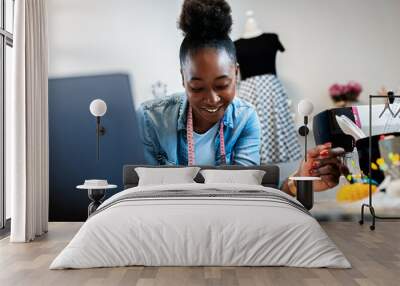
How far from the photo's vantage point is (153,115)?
21.0 ft

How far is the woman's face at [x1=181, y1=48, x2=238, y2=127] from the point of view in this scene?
621 centimetres

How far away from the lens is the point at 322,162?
6.38 m

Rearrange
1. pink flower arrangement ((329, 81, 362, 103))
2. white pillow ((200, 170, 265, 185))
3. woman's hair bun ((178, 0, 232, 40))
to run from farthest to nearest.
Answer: pink flower arrangement ((329, 81, 362, 103)) < woman's hair bun ((178, 0, 232, 40)) < white pillow ((200, 170, 265, 185))

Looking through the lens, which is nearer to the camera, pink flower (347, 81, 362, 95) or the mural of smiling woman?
the mural of smiling woman

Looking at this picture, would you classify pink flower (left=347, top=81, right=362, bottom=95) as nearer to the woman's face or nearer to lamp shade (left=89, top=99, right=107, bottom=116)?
the woman's face

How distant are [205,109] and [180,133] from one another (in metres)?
0.41

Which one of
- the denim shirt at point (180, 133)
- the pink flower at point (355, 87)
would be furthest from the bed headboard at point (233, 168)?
the pink flower at point (355, 87)

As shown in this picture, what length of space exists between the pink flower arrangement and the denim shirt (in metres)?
0.99

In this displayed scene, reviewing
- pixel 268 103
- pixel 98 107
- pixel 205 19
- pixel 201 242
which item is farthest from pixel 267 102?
pixel 201 242

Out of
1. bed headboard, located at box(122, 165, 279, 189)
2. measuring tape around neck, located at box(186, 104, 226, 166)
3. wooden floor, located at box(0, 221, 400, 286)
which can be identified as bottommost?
wooden floor, located at box(0, 221, 400, 286)

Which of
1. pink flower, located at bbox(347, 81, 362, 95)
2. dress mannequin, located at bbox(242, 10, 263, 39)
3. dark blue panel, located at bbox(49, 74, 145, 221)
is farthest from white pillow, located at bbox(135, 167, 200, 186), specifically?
pink flower, located at bbox(347, 81, 362, 95)

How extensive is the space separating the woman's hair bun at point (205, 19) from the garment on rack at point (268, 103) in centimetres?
28

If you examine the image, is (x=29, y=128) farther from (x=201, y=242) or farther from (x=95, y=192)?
(x=201, y=242)

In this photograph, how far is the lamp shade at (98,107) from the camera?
6.26 meters
